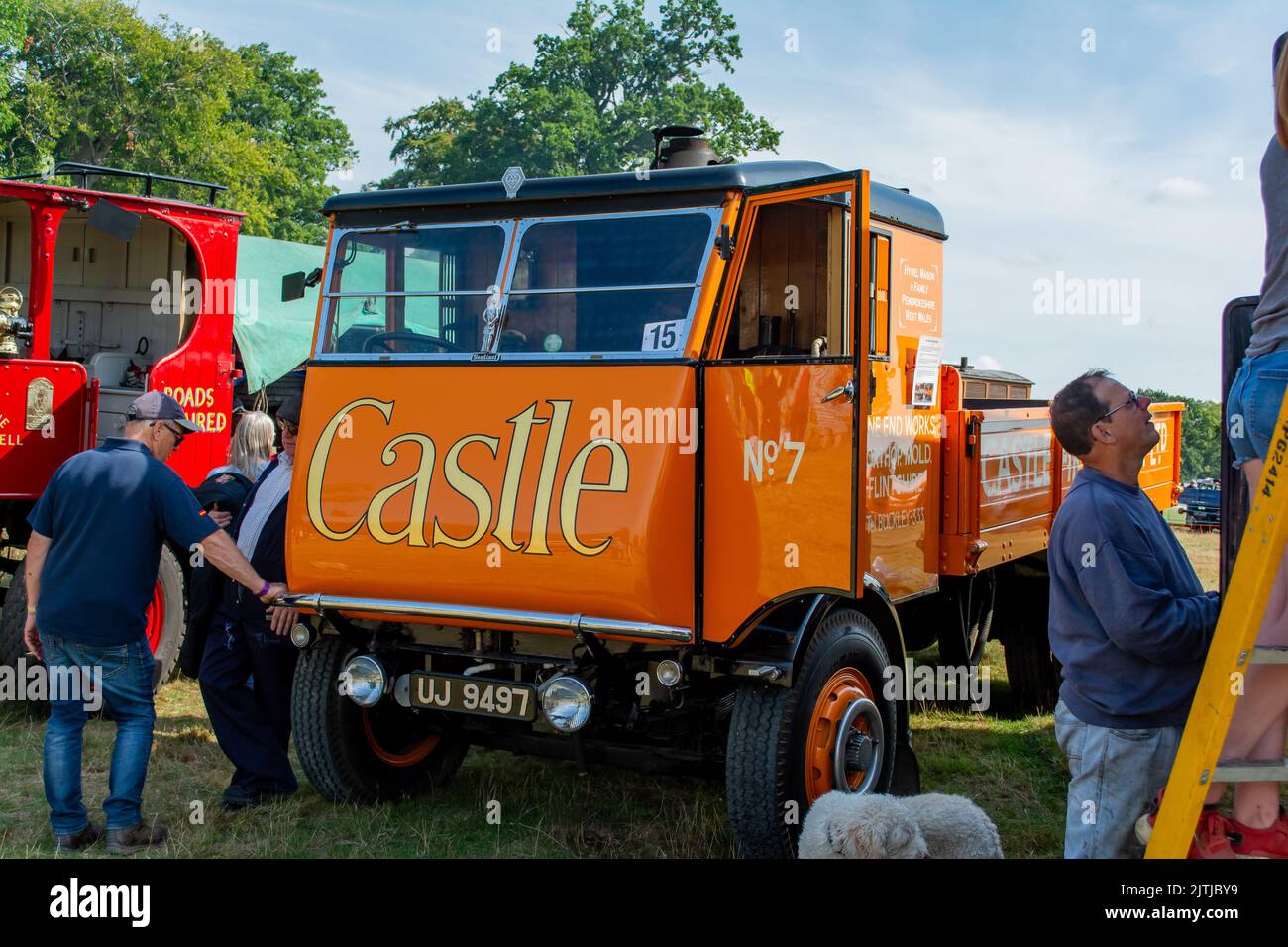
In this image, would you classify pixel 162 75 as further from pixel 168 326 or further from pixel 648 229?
pixel 648 229

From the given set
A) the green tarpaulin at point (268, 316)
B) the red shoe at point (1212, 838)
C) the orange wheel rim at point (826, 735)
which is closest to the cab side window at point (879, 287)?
the orange wheel rim at point (826, 735)

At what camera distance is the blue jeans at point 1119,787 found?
332cm

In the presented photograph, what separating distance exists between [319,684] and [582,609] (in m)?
1.57

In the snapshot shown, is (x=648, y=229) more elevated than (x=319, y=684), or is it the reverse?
(x=648, y=229)

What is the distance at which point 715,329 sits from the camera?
15.3ft

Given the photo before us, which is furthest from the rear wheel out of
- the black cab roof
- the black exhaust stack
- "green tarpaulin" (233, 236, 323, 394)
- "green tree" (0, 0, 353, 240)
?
"green tree" (0, 0, 353, 240)

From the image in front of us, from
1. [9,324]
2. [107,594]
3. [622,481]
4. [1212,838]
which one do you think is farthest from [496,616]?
[9,324]

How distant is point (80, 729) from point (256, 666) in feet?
2.93

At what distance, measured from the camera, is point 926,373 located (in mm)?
5793

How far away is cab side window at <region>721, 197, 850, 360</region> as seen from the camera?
5.26 m

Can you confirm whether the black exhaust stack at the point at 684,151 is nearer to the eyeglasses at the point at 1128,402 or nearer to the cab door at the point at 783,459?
the cab door at the point at 783,459

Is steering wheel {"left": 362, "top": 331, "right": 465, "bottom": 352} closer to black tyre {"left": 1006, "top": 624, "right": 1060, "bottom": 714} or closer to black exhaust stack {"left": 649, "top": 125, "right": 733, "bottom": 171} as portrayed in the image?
black exhaust stack {"left": 649, "top": 125, "right": 733, "bottom": 171}

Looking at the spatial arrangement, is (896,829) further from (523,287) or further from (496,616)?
(523,287)
